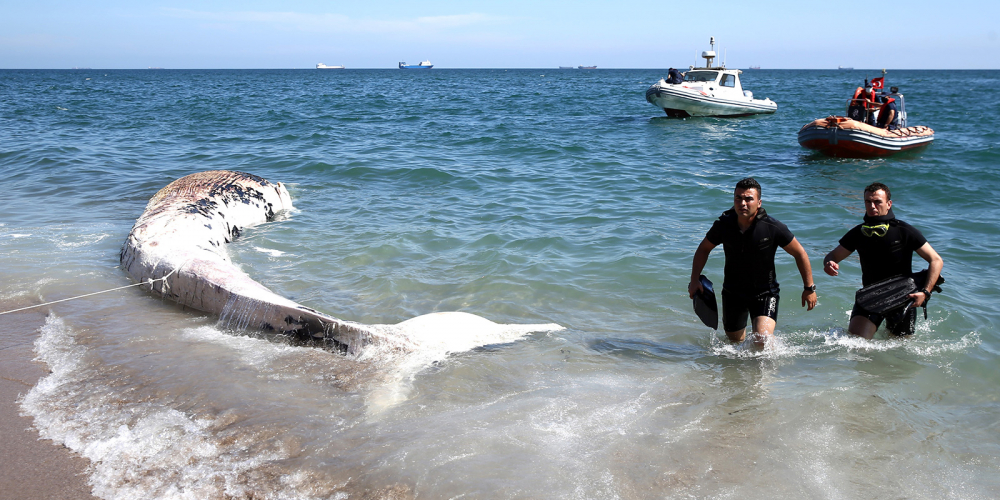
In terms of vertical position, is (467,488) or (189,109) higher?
(189,109)

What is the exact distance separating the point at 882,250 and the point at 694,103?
23482 millimetres

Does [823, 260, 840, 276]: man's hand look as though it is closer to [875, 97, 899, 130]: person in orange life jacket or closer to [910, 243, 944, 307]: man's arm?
[910, 243, 944, 307]: man's arm

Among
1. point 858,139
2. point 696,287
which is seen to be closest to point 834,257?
point 696,287

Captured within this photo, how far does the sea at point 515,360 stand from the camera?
11.1ft

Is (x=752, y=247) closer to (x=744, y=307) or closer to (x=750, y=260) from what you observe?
(x=750, y=260)

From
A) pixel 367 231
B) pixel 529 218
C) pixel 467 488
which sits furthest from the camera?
pixel 529 218

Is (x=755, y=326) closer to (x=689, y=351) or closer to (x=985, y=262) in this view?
(x=689, y=351)

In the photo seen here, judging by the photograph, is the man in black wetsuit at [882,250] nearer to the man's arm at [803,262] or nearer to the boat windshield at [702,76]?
the man's arm at [803,262]

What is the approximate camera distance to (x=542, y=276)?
7.18 m

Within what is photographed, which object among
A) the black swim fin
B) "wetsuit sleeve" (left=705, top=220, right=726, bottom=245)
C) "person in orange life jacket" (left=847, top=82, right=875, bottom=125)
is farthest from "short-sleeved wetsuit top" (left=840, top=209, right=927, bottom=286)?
"person in orange life jacket" (left=847, top=82, right=875, bottom=125)

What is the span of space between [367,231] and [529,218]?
241cm

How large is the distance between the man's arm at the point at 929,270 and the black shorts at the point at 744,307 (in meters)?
0.98

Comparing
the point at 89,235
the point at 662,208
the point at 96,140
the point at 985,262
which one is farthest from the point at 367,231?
the point at 96,140

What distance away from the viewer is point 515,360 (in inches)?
192
